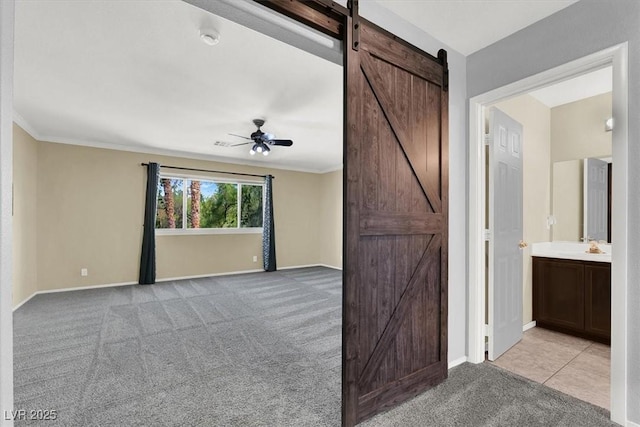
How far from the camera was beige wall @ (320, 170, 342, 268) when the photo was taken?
7.50 metres

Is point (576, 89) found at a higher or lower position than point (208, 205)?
higher

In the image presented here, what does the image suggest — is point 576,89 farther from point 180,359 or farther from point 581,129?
point 180,359

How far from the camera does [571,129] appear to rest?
3.56m

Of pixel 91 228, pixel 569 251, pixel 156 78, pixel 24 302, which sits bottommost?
pixel 24 302

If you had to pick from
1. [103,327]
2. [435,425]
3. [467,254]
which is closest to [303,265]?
[103,327]

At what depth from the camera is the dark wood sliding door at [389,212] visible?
1.76 m

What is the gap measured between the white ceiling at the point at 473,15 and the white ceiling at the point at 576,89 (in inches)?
42.4

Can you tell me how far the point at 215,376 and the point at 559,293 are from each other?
360 cm

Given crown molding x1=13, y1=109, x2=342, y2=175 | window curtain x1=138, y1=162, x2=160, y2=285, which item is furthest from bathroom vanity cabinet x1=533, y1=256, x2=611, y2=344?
window curtain x1=138, y1=162, x2=160, y2=285

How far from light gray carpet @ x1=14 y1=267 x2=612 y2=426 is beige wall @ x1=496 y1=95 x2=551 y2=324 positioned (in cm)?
158

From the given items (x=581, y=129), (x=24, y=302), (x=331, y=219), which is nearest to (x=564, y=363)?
(x=581, y=129)

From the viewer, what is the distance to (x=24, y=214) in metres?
4.40

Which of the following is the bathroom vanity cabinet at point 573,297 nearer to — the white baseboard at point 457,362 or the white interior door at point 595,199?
the white interior door at point 595,199

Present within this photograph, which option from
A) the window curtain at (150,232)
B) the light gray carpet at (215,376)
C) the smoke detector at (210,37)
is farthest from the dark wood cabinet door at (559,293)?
the window curtain at (150,232)
